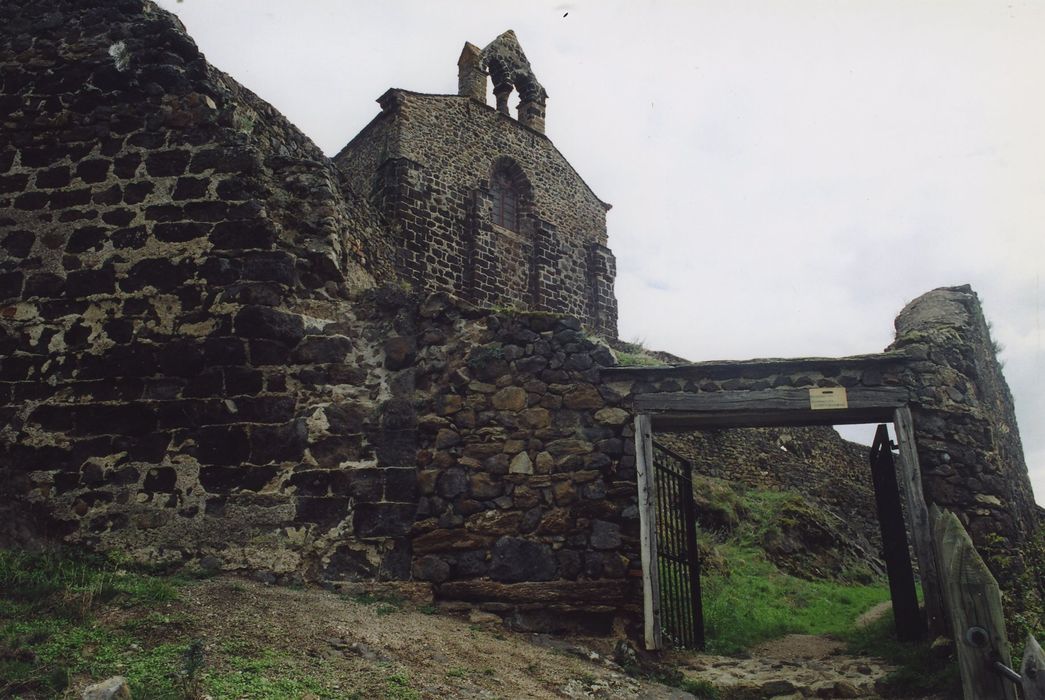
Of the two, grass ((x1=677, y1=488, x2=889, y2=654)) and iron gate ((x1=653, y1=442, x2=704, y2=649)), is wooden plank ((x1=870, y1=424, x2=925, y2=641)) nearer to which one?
grass ((x1=677, y1=488, x2=889, y2=654))

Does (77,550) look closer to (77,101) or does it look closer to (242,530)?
(242,530)

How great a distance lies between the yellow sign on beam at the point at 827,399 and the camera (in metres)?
6.91

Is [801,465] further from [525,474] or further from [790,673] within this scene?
[525,474]

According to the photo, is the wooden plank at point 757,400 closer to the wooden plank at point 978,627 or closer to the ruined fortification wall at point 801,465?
the wooden plank at point 978,627

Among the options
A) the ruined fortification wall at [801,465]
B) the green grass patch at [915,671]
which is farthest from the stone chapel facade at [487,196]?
the green grass patch at [915,671]

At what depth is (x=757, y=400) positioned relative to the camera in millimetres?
7027

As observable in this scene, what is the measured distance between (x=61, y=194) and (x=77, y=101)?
0.97 meters

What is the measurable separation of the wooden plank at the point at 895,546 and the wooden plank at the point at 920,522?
2.07ft

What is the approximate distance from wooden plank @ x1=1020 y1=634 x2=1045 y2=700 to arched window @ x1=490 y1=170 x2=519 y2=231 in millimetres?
16968

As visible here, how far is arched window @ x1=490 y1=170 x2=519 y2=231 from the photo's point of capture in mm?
19625

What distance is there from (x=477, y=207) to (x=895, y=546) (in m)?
12.9

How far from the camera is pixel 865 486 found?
69.2ft

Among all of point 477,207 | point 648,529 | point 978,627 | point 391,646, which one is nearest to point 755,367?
point 648,529

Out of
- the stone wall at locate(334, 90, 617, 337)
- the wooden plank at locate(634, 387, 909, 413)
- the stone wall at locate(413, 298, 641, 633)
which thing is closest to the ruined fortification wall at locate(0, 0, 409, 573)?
the stone wall at locate(413, 298, 641, 633)
